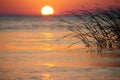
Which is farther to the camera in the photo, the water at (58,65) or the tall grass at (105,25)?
the tall grass at (105,25)

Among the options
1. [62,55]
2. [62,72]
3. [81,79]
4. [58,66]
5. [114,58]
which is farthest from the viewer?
[62,55]

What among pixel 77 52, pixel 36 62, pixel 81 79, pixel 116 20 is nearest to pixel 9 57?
pixel 36 62

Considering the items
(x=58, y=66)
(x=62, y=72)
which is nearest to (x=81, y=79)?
(x=62, y=72)

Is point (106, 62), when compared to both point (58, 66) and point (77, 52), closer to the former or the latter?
point (58, 66)

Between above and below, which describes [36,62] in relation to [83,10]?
below

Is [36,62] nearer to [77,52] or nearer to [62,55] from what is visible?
[62,55]

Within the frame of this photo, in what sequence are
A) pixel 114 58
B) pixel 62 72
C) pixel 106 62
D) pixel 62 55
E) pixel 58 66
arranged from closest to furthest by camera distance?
pixel 62 72, pixel 58 66, pixel 106 62, pixel 114 58, pixel 62 55

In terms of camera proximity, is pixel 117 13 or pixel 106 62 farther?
pixel 117 13

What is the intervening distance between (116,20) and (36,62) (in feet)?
7.46

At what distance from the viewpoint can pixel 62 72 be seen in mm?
7738

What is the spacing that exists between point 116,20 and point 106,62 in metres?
1.48

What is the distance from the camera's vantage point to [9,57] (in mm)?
10109

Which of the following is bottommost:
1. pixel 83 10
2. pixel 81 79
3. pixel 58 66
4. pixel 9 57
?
pixel 81 79

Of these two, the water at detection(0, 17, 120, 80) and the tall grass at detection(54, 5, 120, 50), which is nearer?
the water at detection(0, 17, 120, 80)
